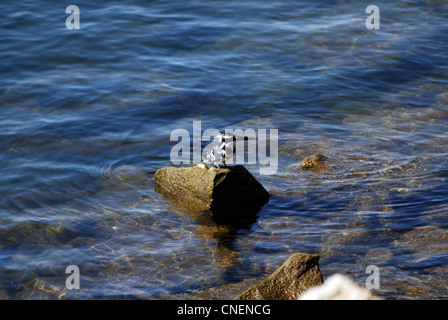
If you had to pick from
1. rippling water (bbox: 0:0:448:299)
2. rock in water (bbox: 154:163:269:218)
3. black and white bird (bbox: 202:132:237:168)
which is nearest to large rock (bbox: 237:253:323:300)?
rippling water (bbox: 0:0:448:299)

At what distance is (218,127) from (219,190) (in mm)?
3112

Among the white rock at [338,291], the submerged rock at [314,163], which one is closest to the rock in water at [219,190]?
the submerged rock at [314,163]

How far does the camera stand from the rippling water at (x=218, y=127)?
6.96 m

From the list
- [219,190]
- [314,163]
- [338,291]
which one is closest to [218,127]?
[314,163]

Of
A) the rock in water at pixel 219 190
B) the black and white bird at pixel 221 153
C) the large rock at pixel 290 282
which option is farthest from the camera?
the black and white bird at pixel 221 153

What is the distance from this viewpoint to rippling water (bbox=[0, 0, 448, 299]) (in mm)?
6957

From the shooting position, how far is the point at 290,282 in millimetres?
5766

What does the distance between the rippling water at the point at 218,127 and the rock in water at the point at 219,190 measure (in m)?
0.24

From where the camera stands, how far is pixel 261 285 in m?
5.77

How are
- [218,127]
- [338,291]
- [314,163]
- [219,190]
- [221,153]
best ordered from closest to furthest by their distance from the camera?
[338,291]
[219,190]
[221,153]
[314,163]
[218,127]

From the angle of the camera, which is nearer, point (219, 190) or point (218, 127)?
point (219, 190)

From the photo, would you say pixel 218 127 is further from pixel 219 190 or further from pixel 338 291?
pixel 338 291

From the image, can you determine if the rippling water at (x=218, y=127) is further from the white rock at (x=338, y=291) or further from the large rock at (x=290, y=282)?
the large rock at (x=290, y=282)

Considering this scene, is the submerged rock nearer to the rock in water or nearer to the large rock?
the rock in water
